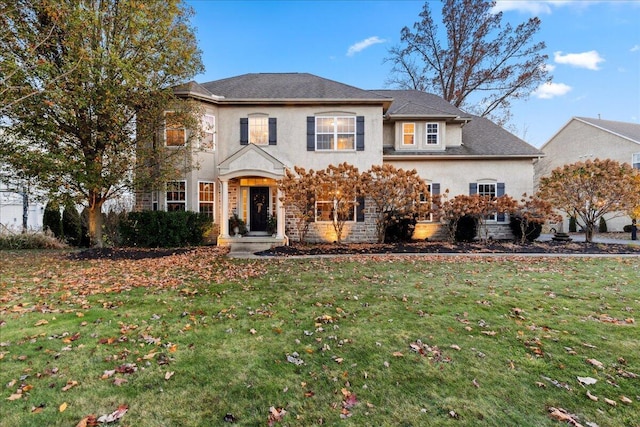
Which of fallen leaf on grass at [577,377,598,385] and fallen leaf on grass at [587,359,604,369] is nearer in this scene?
fallen leaf on grass at [577,377,598,385]

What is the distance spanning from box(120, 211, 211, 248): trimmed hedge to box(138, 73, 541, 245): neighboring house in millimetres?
1018

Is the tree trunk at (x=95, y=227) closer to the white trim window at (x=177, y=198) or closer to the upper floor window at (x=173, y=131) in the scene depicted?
the white trim window at (x=177, y=198)

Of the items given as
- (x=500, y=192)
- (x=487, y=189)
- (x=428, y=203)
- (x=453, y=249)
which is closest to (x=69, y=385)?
(x=453, y=249)

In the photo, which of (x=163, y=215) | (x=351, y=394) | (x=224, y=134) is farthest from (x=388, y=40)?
(x=351, y=394)

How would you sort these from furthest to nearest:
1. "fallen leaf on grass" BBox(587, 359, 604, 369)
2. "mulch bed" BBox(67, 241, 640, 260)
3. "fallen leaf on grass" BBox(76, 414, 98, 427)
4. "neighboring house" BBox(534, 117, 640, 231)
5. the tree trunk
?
"neighboring house" BBox(534, 117, 640, 231) → the tree trunk → "mulch bed" BBox(67, 241, 640, 260) → "fallen leaf on grass" BBox(587, 359, 604, 369) → "fallen leaf on grass" BBox(76, 414, 98, 427)

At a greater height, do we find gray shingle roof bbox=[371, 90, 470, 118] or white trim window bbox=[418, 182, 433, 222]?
gray shingle roof bbox=[371, 90, 470, 118]

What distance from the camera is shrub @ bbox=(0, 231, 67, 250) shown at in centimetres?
1193

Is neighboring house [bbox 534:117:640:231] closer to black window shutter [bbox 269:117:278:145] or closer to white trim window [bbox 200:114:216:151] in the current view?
black window shutter [bbox 269:117:278:145]

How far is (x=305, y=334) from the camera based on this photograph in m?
3.99

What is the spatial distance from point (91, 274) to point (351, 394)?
7.38 m

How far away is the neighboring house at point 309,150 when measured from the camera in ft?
41.6

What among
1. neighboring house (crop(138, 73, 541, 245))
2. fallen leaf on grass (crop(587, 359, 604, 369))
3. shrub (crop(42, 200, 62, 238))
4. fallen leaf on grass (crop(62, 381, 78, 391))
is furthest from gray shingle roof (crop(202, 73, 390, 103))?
fallen leaf on grass (crop(62, 381, 78, 391))

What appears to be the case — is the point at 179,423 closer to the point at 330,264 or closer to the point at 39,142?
the point at 330,264

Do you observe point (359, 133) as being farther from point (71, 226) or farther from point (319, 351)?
point (71, 226)
